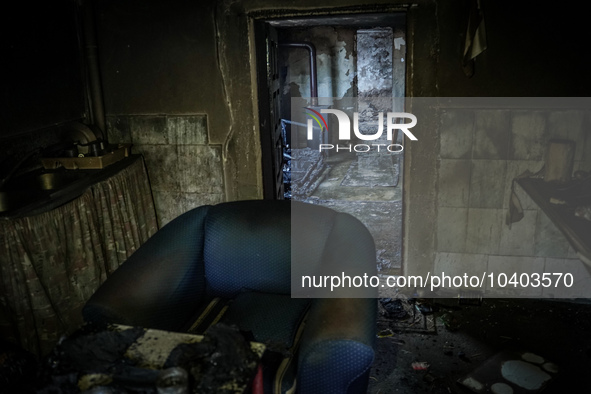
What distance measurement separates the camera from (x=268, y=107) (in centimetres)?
416

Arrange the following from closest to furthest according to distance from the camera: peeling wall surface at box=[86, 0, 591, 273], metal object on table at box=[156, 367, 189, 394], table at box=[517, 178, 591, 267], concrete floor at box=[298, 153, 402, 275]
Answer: metal object on table at box=[156, 367, 189, 394]
table at box=[517, 178, 591, 267]
peeling wall surface at box=[86, 0, 591, 273]
concrete floor at box=[298, 153, 402, 275]

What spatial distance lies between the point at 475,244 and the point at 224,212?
204 centimetres

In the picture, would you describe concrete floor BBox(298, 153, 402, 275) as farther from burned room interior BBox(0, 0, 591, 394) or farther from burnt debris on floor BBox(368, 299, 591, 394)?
burnt debris on floor BBox(368, 299, 591, 394)

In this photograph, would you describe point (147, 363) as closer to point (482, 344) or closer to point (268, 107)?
point (482, 344)

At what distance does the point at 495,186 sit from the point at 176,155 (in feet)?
8.42

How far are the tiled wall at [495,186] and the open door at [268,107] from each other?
1.43 meters

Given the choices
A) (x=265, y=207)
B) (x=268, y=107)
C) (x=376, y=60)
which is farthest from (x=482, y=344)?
(x=376, y=60)

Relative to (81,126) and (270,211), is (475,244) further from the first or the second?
(81,126)

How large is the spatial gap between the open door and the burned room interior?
3 cm

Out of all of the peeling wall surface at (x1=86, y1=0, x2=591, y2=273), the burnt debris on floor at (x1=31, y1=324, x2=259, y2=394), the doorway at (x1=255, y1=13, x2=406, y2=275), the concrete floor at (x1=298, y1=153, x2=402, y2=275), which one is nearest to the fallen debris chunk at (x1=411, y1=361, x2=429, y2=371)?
the peeling wall surface at (x1=86, y1=0, x2=591, y2=273)

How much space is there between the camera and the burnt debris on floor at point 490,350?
9.20ft

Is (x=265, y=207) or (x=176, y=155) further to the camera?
(x=176, y=155)

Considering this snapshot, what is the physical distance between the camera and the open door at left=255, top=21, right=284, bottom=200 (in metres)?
3.93

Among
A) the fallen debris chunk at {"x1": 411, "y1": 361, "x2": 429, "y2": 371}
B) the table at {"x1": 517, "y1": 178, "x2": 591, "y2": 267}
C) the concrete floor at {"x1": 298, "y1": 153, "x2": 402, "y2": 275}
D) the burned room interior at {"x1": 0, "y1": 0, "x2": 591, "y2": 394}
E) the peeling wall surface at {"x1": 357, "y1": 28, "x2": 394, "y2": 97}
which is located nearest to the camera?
the table at {"x1": 517, "y1": 178, "x2": 591, "y2": 267}
